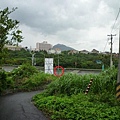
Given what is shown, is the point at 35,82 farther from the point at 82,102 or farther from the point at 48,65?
the point at 48,65

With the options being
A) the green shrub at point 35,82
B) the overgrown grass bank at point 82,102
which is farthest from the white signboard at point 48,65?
the overgrown grass bank at point 82,102

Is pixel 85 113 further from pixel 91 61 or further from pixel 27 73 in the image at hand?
pixel 91 61

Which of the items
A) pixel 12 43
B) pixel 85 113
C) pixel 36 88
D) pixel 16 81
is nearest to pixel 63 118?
pixel 85 113

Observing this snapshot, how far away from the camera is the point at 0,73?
12.0m

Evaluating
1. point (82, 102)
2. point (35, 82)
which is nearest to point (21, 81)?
point (35, 82)

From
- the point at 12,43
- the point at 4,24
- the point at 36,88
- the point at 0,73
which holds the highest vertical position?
the point at 4,24

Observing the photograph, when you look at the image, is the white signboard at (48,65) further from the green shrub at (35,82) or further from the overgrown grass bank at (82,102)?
the overgrown grass bank at (82,102)

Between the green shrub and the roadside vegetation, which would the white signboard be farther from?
the green shrub

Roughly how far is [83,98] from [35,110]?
70.3 inches

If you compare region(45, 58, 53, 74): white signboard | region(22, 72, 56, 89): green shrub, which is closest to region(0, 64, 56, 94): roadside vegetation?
region(22, 72, 56, 89): green shrub

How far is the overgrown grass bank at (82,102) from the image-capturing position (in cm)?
597

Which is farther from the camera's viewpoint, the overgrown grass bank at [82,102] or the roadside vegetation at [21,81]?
the roadside vegetation at [21,81]

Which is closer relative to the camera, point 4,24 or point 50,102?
point 50,102

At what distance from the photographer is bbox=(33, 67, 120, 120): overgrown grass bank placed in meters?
5.97
